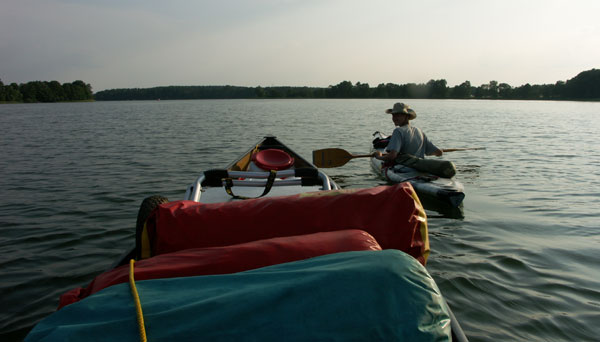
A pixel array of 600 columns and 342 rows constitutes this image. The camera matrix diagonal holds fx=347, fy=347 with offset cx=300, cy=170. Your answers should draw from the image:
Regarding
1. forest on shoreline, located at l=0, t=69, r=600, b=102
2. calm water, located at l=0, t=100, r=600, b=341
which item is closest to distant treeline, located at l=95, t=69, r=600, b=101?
forest on shoreline, located at l=0, t=69, r=600, b=102

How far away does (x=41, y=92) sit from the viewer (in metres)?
94.2

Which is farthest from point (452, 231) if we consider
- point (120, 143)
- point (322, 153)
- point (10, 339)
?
point (120, 143)

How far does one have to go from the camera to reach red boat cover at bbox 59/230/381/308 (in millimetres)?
1857

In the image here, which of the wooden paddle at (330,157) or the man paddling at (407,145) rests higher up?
the man paddling at (407,145)

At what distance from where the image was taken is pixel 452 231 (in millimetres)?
5891

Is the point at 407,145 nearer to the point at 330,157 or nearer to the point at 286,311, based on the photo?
the point at 330,157

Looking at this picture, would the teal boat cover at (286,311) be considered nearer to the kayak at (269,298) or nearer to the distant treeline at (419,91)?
the kayak at (269,298)

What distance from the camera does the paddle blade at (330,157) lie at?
9430mm

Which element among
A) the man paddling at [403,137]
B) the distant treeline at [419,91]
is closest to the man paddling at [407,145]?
the man paddling at [403,137]

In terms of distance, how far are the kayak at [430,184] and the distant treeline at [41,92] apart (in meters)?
108

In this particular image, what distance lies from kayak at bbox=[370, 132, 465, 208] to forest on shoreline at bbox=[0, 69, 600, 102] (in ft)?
328

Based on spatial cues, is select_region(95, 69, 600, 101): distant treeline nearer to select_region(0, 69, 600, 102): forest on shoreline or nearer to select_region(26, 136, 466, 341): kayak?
select_region(0, 69, 600, 102): forest on shoreline

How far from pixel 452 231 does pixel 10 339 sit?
5.95 meters

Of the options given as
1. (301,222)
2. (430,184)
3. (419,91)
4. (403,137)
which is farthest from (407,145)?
(419,91)
